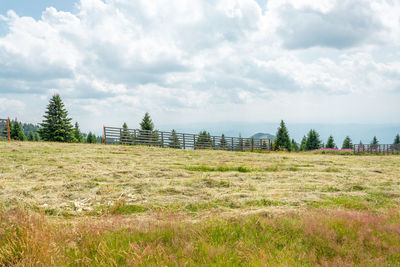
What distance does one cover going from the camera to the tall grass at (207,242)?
9.90 ft

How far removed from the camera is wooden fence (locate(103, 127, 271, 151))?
98.2 feet

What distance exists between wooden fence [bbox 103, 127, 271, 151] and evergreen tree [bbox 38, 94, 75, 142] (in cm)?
1789

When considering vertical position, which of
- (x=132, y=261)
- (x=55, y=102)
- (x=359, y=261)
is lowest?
(x=359, y=261)

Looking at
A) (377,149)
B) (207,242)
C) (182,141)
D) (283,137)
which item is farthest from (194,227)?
(283,137)

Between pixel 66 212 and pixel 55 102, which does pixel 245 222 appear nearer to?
pixel 66 212

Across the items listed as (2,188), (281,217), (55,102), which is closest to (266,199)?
(281,217)

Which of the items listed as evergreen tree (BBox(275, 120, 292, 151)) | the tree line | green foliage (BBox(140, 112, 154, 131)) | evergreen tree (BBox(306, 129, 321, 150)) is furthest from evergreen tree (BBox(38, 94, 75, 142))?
evergreen tree (BBox(306, 129, 321, 150))

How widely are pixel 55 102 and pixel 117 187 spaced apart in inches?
1853

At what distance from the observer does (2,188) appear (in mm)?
7141

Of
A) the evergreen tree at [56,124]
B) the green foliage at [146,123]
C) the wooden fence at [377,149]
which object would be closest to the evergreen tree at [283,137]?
the wooden fence at [377,149]

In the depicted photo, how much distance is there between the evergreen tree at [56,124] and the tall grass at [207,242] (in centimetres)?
4786

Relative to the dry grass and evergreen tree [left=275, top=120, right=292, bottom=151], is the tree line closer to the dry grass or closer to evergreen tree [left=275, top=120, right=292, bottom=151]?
evergreen tree [left=275, top=120, right=292, bottom=151]

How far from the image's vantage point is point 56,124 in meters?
46.1

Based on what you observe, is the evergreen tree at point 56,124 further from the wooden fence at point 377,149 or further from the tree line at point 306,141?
the wooden fence at point 377,149
